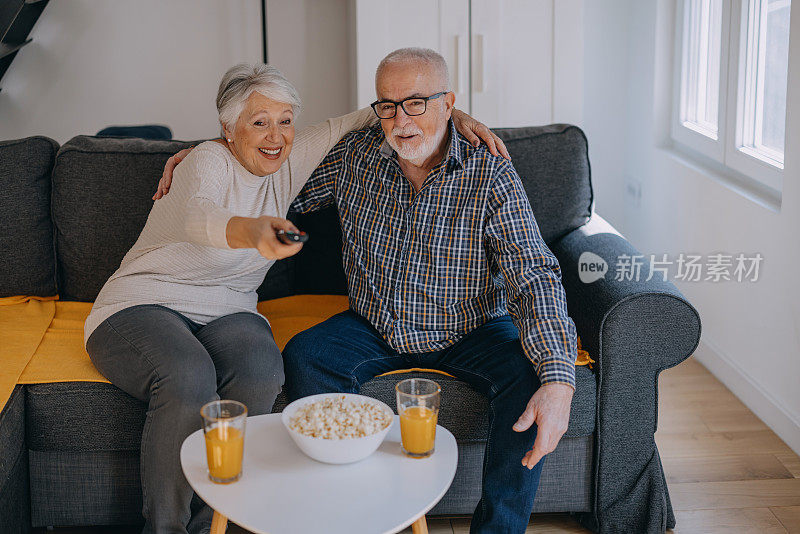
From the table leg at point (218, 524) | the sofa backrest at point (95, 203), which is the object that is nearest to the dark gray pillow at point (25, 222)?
the sofa backrest at point (95, 203)

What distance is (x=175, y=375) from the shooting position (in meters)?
1.86

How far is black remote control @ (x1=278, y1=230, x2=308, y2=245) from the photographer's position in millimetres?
1579

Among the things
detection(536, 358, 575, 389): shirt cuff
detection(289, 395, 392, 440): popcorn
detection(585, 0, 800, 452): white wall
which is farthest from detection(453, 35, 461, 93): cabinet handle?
detection(289, 395, 392, 440): popcorn

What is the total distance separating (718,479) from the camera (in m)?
2.41

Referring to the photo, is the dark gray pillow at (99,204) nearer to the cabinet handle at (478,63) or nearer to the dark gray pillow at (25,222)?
the dark gray pillow at (25,222)

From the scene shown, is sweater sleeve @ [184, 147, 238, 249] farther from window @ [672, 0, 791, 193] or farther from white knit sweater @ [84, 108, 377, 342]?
window @ [672, 0, 791, 193]

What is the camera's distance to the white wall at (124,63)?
400 cm

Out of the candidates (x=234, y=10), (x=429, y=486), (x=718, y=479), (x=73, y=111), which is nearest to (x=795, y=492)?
(x=718, y=479)

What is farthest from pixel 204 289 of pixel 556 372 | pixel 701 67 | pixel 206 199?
pixel 701 67

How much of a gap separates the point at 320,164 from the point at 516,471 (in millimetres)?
941

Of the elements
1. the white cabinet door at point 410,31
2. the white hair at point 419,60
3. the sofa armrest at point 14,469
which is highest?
the white cabinet door at point 410,31

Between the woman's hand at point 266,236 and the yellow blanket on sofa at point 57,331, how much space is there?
1.82ft

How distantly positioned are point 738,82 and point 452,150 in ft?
4.54

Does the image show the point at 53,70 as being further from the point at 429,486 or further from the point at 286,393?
the point at 429,486
